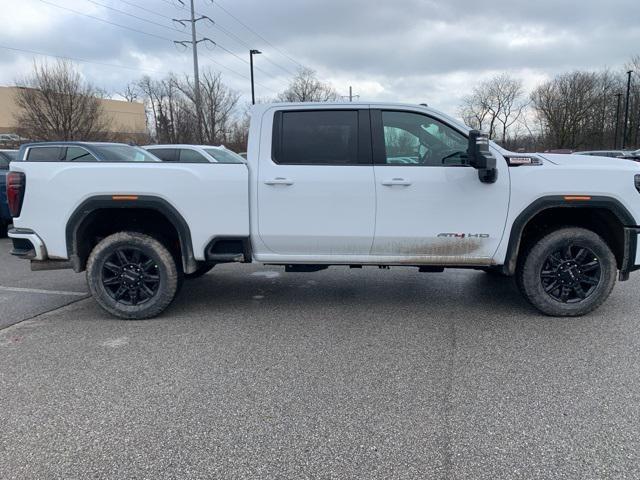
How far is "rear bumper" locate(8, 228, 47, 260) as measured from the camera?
4539 millimetres

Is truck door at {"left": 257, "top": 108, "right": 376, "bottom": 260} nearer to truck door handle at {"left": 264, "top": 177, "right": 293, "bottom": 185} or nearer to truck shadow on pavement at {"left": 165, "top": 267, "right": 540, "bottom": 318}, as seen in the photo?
truck door handle at {"left": 264, "top": 177, "right": 293, "bottom": 185}

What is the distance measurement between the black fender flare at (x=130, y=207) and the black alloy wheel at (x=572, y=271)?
137 inches

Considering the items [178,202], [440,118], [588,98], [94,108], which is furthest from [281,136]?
[588,98]

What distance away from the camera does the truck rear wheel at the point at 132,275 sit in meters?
4.58

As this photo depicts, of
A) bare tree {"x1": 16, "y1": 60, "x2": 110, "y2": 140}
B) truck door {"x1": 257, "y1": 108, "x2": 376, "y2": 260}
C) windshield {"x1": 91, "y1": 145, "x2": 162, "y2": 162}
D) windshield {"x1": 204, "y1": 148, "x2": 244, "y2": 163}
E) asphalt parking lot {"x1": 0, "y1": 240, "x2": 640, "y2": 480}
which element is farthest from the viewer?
bare tree {"x1": 16, "y1": 60, "x2": 110, "y2": 140}

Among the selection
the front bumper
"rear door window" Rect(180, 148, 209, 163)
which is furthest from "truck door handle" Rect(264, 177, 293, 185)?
"rear door window" Rect(180, 148, 209, 163)

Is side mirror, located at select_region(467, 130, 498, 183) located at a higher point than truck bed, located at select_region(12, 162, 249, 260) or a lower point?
higher

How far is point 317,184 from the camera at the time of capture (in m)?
4.31

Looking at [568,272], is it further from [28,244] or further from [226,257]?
[28,244]

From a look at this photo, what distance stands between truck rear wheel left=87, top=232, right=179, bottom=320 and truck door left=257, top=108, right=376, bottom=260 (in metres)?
1.08

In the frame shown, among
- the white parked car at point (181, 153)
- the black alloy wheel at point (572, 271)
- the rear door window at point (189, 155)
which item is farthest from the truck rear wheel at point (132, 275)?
the rear door window at point (189, 155)

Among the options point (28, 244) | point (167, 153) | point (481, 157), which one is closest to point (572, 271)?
point (481, 157)

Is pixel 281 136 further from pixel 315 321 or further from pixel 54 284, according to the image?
pixel 54 284

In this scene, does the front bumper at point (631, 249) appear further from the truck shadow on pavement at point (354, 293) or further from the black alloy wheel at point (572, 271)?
the truck shadow on pavement at point (354, 293)
